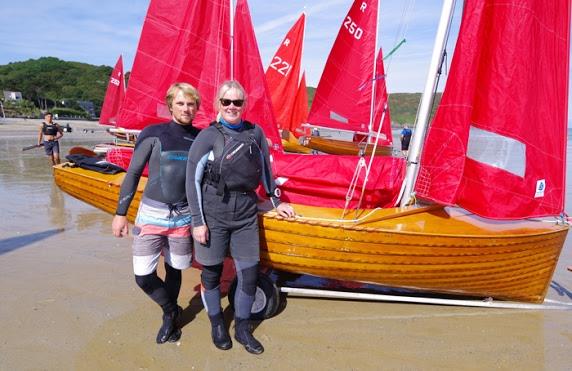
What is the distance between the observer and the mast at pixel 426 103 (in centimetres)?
316

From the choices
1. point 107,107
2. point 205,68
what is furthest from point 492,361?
point 107,107

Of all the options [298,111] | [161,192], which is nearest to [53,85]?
[298,111]

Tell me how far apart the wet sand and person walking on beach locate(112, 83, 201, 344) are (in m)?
0.52

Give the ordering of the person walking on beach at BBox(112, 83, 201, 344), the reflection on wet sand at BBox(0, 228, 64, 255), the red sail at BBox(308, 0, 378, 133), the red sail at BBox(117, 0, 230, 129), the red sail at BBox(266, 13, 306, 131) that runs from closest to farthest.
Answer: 1. the person walking on beach at BBox(112, 83, 201, 344)
2. the reflection on wet sand at BBox(0, 228, 64, 255)
3. the red sail at BBox(117, 0, 230, 129)
4. the red sail at BBox(308, 0, 378, 133)
5. the red sail at BBox(266, 13, 306, 131)

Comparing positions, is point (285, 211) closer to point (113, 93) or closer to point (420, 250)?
point (420, 250)

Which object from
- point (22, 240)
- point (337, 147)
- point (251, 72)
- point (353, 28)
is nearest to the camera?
point (22, 240)

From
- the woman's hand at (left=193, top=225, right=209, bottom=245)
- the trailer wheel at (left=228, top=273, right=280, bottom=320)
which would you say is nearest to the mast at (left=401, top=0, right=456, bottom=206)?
the trailer wheel at (left=228, top=273, right=280, bottom=320)

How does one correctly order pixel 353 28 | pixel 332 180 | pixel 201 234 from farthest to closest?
pixel 353 28 < pixel 332 180 < pixel 201 234

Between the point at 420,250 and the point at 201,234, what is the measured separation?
5.39 feet

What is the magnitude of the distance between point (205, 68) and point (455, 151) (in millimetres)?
3683

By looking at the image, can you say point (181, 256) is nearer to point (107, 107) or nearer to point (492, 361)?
point (492, 361)

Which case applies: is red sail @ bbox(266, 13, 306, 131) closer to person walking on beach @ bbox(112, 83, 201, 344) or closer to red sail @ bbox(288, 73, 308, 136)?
red sail @ bbox(288, 73, 308, 136)

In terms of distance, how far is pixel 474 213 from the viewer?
3.26 m

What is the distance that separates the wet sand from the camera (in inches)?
100
